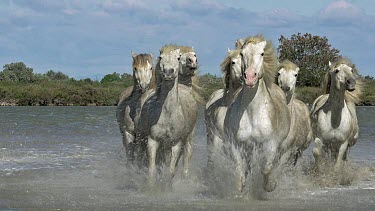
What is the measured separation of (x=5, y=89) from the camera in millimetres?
61375

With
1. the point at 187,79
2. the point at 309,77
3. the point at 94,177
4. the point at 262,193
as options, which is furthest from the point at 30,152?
the point at 309,77

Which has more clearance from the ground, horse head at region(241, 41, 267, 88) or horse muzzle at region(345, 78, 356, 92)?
horse head at region(241, 41, 267, 88)

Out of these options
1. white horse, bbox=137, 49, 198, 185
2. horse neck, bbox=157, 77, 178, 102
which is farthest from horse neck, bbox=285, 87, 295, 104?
horse neck, bbox=157, 77, 178, 102

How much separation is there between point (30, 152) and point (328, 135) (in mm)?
7946

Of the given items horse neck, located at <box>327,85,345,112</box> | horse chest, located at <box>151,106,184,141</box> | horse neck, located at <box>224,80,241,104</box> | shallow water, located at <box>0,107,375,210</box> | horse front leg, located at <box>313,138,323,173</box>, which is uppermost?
horse neck, located at <box>224,80,241,104</box>

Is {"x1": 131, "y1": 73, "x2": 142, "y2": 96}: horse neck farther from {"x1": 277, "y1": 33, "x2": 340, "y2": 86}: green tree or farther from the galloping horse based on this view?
{"x1": 277, "y1": 33, "x2": 340, "y2": 86}: green tree

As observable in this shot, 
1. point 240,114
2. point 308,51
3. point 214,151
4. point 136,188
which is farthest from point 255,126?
point 308,51

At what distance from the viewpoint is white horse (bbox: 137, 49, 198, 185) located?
31.1ft

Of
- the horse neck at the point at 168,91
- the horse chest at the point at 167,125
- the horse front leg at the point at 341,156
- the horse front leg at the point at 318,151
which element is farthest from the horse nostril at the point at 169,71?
the horse front leg at the point at 341,156

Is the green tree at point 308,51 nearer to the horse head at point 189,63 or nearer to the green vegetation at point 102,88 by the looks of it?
the green vegetation at point 102,88

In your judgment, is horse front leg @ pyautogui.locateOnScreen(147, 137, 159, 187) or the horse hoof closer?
the horse hoof

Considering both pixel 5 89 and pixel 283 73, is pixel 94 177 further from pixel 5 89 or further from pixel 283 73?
pixel 5 89

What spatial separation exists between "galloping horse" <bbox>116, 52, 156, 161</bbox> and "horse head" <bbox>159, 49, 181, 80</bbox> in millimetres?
1202

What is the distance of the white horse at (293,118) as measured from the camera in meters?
10.8
